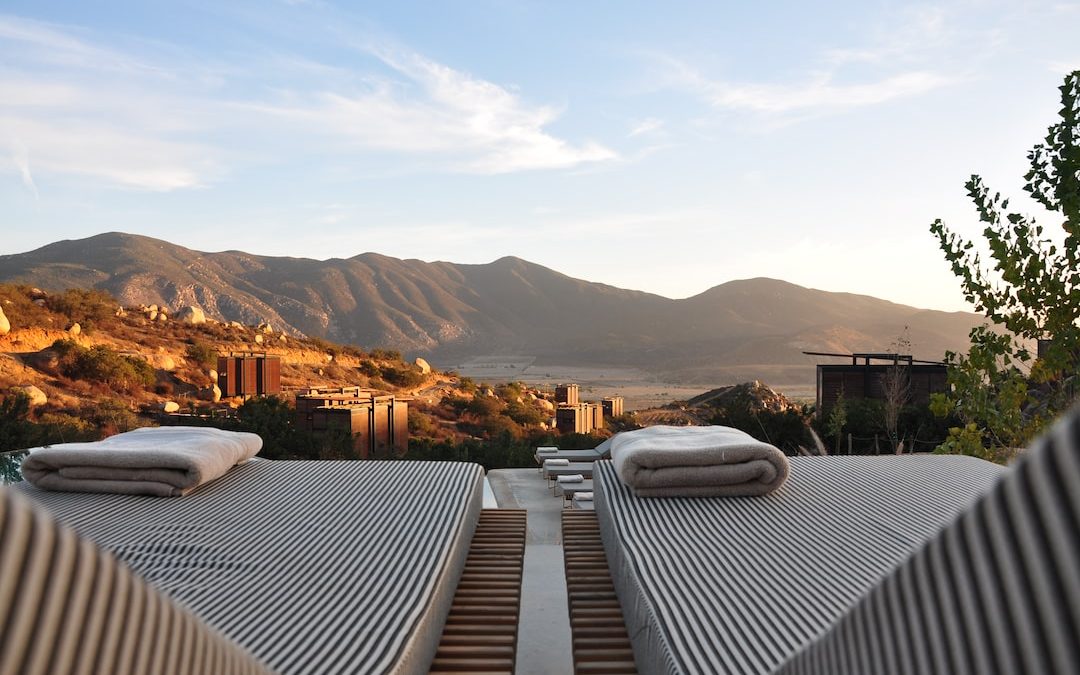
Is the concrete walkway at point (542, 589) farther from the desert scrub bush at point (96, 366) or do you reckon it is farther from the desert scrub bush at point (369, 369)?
the desert scrub bush at point (369, 369)

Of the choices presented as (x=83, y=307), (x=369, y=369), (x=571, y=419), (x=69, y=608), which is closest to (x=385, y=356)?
(x=369, y=369)

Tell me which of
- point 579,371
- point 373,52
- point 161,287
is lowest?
point 579,371

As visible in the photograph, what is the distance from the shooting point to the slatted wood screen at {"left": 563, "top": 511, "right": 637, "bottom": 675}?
7.48ft

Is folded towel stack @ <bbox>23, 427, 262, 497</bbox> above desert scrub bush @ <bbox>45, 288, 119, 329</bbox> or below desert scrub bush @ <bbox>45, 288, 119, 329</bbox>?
below

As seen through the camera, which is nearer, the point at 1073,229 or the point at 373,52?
the point at 1073,229

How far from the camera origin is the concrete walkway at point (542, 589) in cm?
267

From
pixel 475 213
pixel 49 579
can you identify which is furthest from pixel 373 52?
pixel 475 213

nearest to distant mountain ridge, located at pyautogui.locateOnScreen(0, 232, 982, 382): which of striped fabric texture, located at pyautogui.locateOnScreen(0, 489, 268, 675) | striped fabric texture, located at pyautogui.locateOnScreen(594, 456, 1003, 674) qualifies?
striped fabric texture, located at pyautogui.locateOnScreen(594, 456, 1003, 674)

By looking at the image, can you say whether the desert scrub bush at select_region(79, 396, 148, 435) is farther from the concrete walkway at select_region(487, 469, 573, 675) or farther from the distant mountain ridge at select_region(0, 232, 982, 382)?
the distant mountain ridge at select_region(0, 232, 982, 382)

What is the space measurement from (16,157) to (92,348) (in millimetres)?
15088

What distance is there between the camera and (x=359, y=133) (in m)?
23.8

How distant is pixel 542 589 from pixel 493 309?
205 feet

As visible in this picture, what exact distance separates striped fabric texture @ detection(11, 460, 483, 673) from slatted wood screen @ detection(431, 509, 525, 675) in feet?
0.26

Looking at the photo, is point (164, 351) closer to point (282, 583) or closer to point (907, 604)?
point (282, 583)
